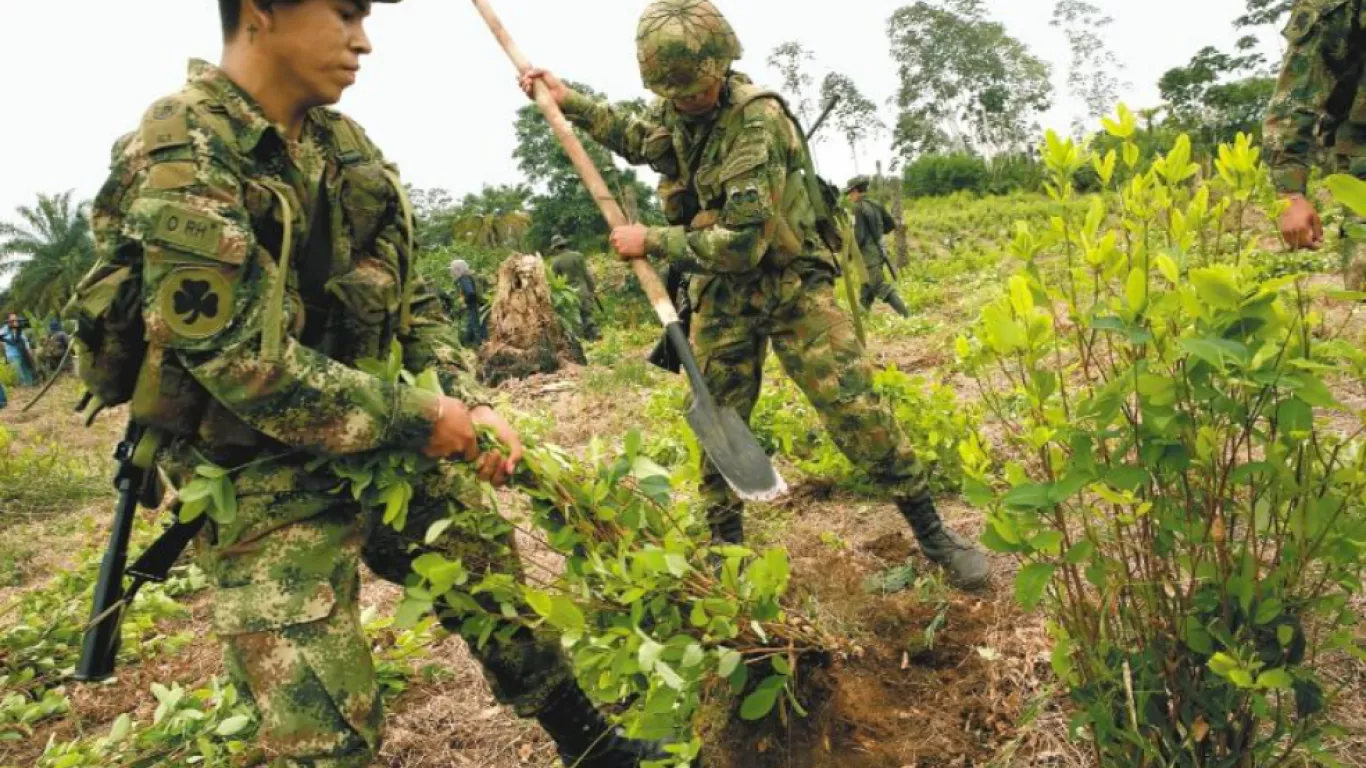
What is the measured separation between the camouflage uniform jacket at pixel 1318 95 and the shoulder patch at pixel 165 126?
3.48 m

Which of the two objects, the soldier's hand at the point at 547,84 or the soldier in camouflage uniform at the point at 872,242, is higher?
the soldier's hand at the point at 547,84

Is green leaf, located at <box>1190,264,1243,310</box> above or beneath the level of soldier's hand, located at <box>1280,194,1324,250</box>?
above

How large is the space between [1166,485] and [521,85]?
2533mm

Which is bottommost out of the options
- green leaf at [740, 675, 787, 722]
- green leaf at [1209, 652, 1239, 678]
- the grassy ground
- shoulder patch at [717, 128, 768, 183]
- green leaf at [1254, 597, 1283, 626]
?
the grassy ground

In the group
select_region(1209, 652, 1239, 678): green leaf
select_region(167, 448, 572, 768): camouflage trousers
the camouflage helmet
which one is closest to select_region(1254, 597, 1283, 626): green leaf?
select_region(1209, 652, 1239, 678): green leaf

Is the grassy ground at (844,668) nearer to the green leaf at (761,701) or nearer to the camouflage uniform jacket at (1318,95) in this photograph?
the green leaf at (761,701)

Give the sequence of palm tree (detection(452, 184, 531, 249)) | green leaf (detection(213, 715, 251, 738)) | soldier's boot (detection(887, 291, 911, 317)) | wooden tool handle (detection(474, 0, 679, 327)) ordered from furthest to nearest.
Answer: palm tree (detection(452, 184, 531, 249)) → soldier's boot (detection(887, 291, 911, 317)) → wooden tool handle (detection(474, 0, 679, 327)) → green leaf (detection(213, 715, 251, 738))

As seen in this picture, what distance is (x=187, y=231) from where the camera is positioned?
4.67 ft

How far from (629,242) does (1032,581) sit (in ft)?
5.73

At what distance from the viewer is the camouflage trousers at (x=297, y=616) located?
1537 millimetres

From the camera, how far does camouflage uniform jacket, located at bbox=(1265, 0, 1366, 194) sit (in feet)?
9.86

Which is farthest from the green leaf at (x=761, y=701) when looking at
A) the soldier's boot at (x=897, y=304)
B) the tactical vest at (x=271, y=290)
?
the soldier's boot at (x=897, y=304)

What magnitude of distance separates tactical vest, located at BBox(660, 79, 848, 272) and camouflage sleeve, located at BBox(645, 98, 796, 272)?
0.04 meters

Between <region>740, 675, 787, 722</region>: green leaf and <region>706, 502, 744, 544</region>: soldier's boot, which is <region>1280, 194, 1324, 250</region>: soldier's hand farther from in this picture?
<region>740, 675, 787, 722</region>: green leaf
